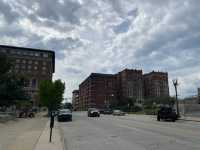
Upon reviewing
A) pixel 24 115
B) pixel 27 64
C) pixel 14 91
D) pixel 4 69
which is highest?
pixel 27 64

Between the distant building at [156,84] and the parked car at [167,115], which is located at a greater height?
the distant building at [156,84]

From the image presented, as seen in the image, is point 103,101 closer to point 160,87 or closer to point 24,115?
point 160,87

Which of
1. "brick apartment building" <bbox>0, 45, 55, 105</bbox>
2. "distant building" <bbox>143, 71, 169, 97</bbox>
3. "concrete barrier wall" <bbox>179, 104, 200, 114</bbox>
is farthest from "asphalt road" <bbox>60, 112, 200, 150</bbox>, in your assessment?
"distant building" <bbox>143, 71, 169, 97</bbox>

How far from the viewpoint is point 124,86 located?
16738 centimetres

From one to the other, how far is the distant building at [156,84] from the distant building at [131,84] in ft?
21.9

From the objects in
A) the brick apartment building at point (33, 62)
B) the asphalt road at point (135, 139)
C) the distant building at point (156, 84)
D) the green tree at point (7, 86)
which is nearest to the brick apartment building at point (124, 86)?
the distant building at point (156, 84)

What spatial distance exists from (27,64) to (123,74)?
70.4 meters

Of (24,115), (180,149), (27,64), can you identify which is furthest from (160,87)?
(180,149)

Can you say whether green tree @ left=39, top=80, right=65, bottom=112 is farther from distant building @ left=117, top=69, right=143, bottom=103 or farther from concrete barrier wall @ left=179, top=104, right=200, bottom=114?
distant building @ left=117, top=69, right=143, bottom=103

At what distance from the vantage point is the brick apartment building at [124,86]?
522 feet

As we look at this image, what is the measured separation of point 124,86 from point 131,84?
5.10 m

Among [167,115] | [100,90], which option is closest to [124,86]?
[100,90]

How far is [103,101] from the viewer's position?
157375 mm

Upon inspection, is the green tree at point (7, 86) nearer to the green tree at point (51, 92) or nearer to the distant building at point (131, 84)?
the green tree at point (51, 92)
